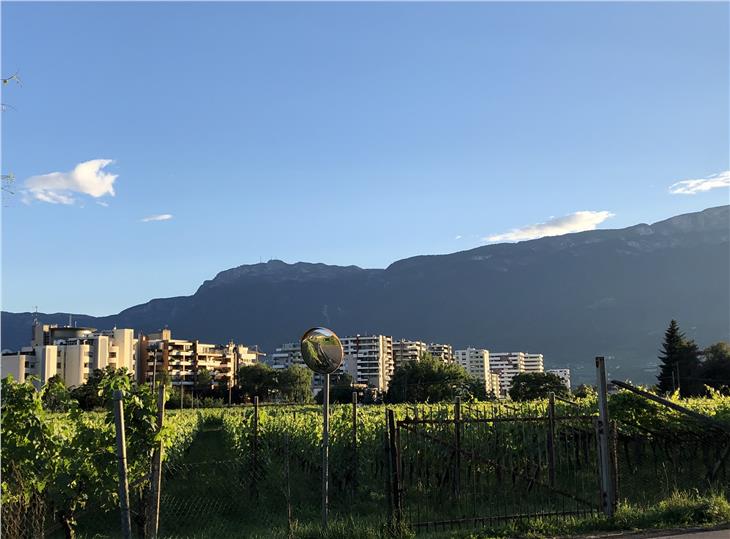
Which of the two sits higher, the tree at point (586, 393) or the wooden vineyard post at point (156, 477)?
the wooden vineyard post at point (156, 477)

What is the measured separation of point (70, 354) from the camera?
391 ft

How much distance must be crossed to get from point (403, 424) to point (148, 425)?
307cm

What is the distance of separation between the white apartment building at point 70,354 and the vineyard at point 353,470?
95.5 m

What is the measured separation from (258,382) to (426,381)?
101ft

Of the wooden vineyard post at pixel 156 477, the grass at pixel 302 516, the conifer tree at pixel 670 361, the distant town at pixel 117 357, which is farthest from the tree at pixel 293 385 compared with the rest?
the wooden vineyard post at pixel 156 477

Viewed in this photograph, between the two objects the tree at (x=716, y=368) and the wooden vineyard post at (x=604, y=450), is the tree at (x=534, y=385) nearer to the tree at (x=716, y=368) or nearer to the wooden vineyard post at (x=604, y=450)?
the tree at (x=716, y=368)

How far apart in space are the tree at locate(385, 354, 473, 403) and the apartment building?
4925cm

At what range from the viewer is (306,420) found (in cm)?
2172

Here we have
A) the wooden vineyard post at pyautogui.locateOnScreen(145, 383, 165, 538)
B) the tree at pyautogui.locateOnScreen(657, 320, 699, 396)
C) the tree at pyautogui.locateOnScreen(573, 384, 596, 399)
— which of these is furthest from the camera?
the tree at pyautogui.locateOnScreen(657, 320, 699, 396)

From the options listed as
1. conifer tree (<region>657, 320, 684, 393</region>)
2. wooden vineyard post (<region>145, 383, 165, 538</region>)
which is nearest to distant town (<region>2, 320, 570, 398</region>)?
conifer tree (<region>657, 320, 684, 393</region>)

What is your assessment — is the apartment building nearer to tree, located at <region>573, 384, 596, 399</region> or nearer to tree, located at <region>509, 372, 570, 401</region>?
tree, located at <region>509, 372, 570, 401</region>

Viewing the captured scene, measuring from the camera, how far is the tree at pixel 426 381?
91000 millimetres

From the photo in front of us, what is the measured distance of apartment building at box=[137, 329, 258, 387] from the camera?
140m

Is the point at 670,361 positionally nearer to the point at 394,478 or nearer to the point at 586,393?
the point at 586,393
